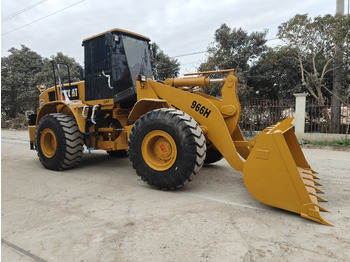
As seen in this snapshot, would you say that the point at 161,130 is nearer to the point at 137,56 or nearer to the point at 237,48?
the point at 137,56

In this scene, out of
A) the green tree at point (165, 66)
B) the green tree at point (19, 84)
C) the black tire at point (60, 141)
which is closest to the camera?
the black tire at point (60, 141)

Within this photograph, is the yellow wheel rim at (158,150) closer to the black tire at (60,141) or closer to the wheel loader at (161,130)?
the wheel loader at (161,130)

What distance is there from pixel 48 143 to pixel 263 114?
8.62 meters

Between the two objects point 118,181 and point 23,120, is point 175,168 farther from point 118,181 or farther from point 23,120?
point 23,120

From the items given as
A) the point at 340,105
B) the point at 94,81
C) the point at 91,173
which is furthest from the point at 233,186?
the point at 340,105

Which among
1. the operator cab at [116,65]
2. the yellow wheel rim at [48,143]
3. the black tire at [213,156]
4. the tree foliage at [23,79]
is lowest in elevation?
the black tire at [213,156]

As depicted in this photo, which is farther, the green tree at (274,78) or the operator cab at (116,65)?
the green tree at (274,78)

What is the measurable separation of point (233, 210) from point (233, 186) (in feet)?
3.32

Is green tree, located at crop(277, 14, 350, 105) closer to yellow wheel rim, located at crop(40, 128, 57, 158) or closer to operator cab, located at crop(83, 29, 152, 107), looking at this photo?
operator cab, located at crop(83, 29, 152, 107)

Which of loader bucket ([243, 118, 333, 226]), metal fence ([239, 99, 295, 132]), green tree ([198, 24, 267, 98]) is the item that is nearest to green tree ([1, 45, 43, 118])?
green tree ([198, 24, 267, 98])

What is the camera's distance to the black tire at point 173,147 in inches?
139

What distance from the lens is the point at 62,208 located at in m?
3.32

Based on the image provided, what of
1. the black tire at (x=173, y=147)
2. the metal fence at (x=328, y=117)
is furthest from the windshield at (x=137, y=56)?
the metal fence at (x=328, y=117)

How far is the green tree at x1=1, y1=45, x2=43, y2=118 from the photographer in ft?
73.8
